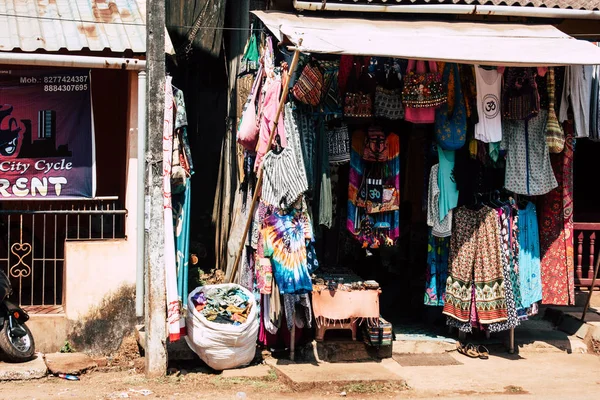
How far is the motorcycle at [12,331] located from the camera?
8078 millimetres

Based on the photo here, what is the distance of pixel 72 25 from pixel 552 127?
17.2 feet

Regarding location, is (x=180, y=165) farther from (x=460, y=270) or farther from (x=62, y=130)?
(x=460, y=270)

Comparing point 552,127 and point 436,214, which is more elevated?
point 552,127

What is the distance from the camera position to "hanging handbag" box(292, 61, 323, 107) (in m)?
8.30

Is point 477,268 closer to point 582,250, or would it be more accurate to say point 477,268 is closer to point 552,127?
point 552,127

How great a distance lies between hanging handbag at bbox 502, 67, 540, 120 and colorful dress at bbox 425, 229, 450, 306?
1.56 meters

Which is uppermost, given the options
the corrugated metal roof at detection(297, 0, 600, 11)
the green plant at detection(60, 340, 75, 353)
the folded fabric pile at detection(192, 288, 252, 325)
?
the corrugated metal roof at detection(297, 0, 600, 11)

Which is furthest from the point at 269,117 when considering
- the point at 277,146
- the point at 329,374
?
the point at 329,374

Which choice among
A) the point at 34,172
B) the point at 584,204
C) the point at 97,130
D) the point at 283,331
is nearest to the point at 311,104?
the point at 283,331

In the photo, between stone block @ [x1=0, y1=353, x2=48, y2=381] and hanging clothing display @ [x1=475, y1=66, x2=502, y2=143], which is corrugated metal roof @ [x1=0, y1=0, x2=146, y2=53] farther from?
hanging clothing display @ [x1=475, y1=66, x2=502, y2=143]

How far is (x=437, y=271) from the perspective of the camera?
31.0ft

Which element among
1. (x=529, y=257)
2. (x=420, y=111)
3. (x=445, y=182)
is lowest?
(x=529, y=257)

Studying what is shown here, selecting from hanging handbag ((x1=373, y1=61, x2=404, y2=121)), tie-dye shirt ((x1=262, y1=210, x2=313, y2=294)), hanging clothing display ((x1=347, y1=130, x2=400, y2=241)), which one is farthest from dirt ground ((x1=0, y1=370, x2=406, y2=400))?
hanging handbag ((x1=373, y1=61, x2=404, y2=121))

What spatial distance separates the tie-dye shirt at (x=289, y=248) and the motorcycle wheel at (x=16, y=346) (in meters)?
2.47
